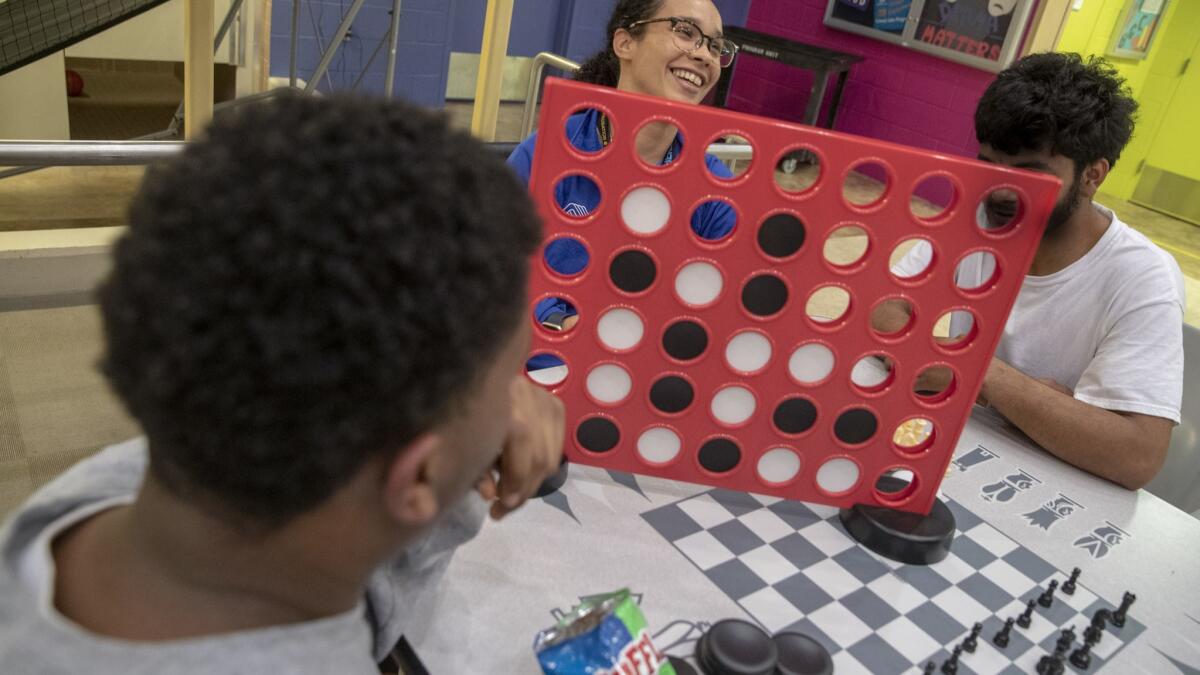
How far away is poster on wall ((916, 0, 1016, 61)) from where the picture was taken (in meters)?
4.80

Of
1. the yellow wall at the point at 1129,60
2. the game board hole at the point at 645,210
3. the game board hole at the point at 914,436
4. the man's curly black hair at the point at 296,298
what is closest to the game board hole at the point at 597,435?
the game board hole at the point at 645,210

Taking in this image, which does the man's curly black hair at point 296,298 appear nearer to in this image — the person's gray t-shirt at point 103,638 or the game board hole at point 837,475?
the person's gray t-shirt at point 103,638

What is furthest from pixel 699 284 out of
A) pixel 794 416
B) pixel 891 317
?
pixel 891 317

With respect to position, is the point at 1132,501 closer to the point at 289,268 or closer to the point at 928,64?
the point at 289,268

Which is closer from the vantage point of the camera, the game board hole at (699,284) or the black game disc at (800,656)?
the black game disc at (800,656)

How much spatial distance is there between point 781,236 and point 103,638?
72 cm

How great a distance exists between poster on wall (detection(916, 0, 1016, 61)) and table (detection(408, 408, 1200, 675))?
4.37 m

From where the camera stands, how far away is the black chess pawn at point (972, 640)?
0.85m

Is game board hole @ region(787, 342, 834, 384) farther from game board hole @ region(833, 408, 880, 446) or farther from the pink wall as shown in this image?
the pink wall

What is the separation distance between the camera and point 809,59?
5.10 metres

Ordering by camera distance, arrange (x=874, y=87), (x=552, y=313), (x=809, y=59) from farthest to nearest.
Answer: (x=874, y=87)
(x=809, y=59)
(x=552, y=313)

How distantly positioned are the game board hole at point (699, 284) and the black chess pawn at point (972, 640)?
17.2 inches

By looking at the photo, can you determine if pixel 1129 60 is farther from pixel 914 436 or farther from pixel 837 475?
pixel 837 475

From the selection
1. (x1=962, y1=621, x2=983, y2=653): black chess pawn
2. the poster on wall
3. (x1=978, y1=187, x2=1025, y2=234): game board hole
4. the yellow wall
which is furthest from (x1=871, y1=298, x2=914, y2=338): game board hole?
the yellow wall
